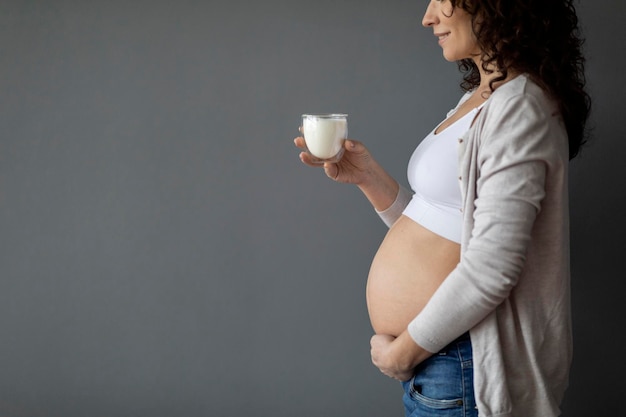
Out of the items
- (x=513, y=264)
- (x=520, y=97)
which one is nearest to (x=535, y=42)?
(x=520, y=97)

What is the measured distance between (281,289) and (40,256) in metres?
0.76

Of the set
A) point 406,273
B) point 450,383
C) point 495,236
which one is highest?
point 495,236

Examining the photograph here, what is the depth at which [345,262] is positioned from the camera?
1.98m

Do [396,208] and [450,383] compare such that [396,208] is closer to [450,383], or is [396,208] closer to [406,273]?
[406,273]

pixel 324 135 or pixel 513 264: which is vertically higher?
pixel 324 135

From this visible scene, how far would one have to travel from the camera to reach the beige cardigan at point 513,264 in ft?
Result: 3.45

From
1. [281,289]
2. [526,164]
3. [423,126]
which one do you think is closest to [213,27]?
[423,126]

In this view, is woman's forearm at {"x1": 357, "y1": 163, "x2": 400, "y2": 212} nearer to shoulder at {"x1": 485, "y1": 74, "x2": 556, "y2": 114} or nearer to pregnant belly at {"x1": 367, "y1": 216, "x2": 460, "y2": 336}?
pregnant belly at {"x1": 367, "y1": 216, "x2": 460, "y2": 336}

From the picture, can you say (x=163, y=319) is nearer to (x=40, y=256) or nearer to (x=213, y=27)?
(x=40, y=256)

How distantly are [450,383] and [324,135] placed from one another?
531 millimetres

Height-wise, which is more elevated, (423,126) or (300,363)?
(423,126)

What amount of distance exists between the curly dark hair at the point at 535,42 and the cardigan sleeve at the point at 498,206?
0.07 m

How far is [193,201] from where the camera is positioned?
2.01 meters

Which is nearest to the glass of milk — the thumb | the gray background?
the thumb
